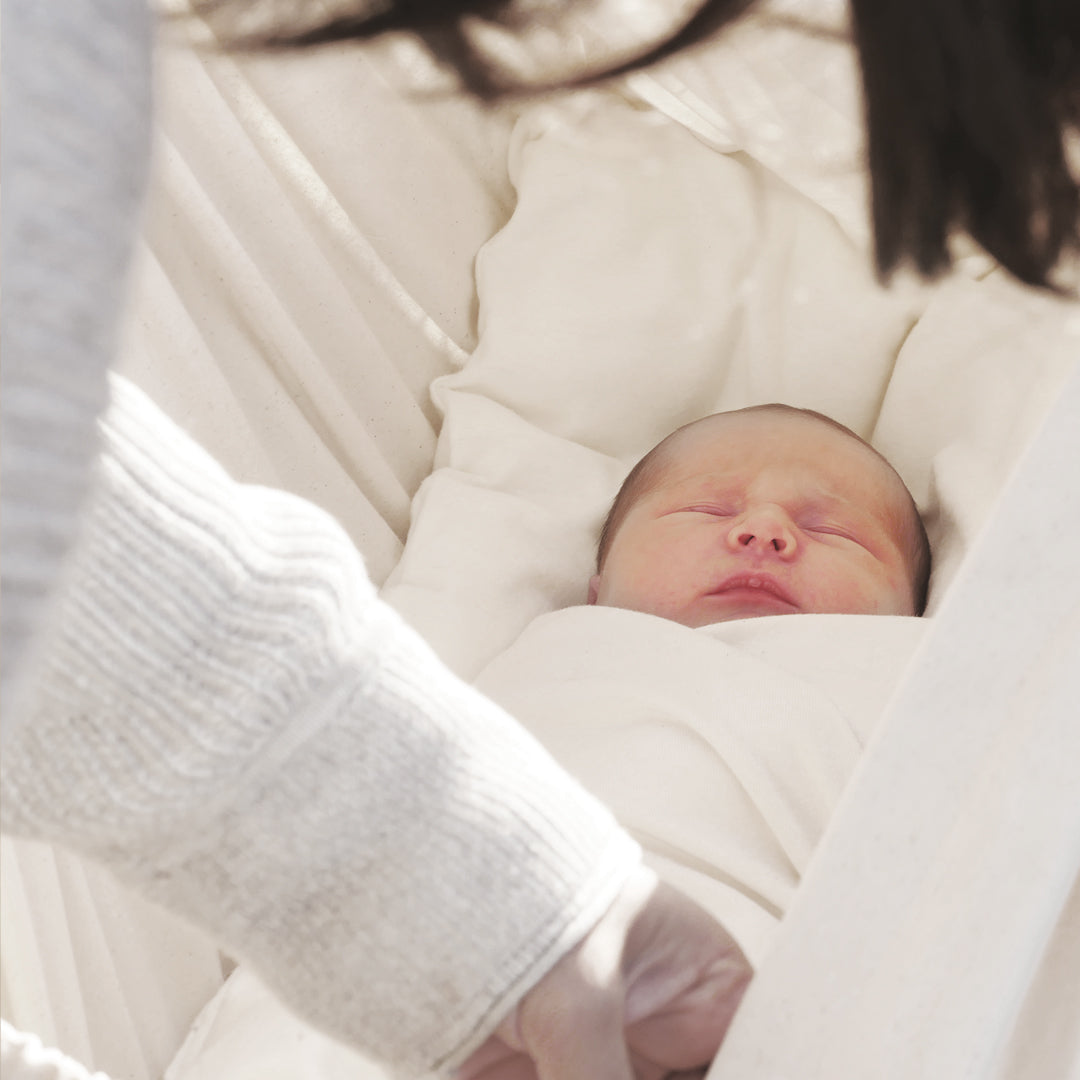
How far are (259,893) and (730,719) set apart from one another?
451mm

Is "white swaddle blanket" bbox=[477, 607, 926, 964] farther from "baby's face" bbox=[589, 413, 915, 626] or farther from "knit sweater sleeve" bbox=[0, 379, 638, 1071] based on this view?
"knit sweater sleeve" bbox=[0, 379, 638, 1071]

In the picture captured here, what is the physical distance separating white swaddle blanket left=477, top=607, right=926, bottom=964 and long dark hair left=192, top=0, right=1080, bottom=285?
338mm

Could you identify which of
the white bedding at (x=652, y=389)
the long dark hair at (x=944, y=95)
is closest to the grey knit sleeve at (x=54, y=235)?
the long dark hair at (x=944, y=95)

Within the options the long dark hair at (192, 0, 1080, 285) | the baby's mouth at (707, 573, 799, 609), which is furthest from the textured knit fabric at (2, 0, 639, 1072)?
the baby's mouth at (707, 573, 799, 609)

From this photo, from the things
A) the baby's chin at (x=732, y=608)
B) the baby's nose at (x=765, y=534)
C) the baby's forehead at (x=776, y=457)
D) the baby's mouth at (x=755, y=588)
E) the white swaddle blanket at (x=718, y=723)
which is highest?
the baby's forehead at (x=776, y=457)

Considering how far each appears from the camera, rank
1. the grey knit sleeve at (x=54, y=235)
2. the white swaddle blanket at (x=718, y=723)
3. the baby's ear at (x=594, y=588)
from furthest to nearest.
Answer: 1. the baby's ear at (x=594, y=588)
2. the white swaddle blanket at (x=718, y=723)
3. the grey knit sleeve at (x=54, y=235)

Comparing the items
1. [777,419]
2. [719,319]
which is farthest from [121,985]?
[719,319]

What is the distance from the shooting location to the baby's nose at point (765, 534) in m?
1.00

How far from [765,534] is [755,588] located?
0.14 feet

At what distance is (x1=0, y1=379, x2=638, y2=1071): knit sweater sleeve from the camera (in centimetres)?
34

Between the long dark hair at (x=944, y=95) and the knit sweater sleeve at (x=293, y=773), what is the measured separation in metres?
0.16

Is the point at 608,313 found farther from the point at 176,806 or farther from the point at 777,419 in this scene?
the point at 176,806

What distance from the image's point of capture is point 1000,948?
1.34 ft

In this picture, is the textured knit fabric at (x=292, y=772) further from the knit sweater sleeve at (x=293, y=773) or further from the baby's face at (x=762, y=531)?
the baby's face at (x=762, y=531)
